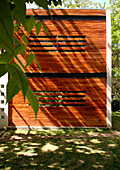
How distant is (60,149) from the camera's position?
3246mm

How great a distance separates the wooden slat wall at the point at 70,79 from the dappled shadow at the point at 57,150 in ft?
1.57

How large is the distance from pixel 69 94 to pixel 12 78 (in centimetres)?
463

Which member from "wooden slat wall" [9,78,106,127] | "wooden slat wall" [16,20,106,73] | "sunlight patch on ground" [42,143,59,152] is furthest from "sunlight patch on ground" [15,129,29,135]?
"wooden slat wall" [16,20,106,73]

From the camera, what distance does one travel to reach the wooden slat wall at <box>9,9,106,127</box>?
4.76 metres

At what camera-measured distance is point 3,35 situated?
0.16 m

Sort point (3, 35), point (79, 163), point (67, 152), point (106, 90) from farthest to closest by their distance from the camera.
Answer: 1. point (106, 90)
2. point (67, 152)
3. point (79, 163)
4. point (3, 35)

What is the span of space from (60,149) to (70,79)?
2276 mm

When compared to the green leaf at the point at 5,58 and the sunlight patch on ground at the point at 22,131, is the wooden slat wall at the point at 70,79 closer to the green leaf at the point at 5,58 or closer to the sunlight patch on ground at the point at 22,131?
the sunlight patch on ground at the point at 22,131

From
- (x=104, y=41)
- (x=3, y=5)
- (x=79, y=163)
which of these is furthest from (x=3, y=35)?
(x=104, y=41)

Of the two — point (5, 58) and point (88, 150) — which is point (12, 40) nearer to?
point (5, 58)

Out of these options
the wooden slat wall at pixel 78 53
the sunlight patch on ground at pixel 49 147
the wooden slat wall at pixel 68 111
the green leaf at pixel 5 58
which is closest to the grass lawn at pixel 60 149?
the sunlight patch on ground at pixel 49 147

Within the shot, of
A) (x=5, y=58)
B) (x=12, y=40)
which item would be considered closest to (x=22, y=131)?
(x=5, y=58)

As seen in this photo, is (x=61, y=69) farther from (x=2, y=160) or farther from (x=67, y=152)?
→ (x=2, y=160)

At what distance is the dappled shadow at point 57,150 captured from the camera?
262 cm
